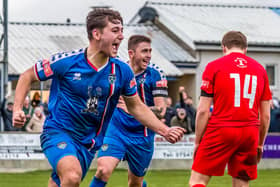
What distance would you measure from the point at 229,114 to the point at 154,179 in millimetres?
8935

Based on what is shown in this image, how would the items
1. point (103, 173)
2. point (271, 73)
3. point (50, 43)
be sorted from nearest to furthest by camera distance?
point (103, 173) → point (50, 43) → point (271, 73)

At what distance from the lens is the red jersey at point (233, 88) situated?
8.62 metres

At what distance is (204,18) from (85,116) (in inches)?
1273

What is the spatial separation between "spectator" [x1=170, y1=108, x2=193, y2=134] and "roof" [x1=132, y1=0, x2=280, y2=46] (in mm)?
16721

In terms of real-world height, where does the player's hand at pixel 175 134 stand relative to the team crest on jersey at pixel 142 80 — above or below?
below

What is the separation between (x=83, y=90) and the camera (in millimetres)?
7848

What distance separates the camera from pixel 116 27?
790 centimetres

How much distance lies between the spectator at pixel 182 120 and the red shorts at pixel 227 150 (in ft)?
37.2

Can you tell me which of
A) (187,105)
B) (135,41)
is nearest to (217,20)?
(187,105)

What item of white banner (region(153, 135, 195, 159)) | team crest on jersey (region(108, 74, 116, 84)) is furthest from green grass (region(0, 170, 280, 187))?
team crest on jersey (region(108, 74, 116, 84))

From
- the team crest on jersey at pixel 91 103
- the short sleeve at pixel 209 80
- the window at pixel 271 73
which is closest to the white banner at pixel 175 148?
the short sleeve at pixel 209 80

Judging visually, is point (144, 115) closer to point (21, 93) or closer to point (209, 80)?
point (209, 80)

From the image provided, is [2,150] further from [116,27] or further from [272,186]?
[116,27]

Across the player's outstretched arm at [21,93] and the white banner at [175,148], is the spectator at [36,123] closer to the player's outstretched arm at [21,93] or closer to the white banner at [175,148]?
the white banner at [175,148]
